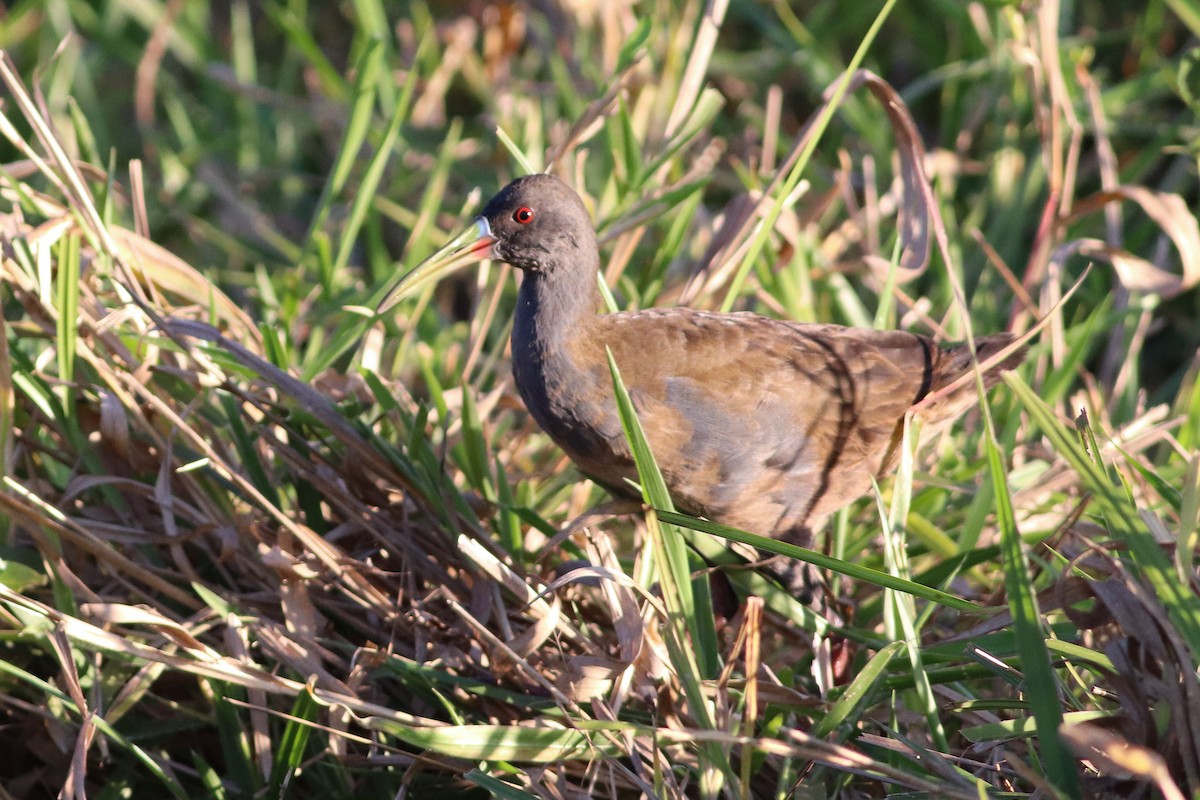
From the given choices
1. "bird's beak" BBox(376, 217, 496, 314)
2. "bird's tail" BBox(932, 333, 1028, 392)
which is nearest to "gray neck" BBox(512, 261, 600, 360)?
"bird's beak" BBox(376, 217, 496, 314)

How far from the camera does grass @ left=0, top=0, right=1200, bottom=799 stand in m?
2.02

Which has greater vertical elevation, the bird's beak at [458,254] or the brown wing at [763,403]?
the bird's beak at [458,254]

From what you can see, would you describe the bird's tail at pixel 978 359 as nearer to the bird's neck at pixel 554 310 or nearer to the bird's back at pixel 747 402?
the bird's back at pixel 747 402

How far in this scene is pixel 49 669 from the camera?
252 cm

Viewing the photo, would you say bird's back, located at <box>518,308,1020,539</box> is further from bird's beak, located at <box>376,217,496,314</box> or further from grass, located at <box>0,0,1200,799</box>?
bird's beak, located at <box>376,217,496,314</box>

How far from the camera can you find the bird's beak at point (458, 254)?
266 cm

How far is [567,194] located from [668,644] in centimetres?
112

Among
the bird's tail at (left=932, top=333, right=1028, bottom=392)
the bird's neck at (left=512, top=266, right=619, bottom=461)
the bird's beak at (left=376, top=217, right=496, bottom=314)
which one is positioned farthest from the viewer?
the bird's tail at (left=932, top=333, right=1028, bottom=392)

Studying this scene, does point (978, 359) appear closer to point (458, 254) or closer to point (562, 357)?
point (562, 357)

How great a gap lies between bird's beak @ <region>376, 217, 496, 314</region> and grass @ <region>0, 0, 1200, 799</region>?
9.6 inches

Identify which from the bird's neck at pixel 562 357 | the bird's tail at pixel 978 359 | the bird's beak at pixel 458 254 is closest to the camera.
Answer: the bird's neck at pixel 562 357

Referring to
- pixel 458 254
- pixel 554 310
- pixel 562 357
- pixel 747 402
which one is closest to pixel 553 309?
pixel 554 310

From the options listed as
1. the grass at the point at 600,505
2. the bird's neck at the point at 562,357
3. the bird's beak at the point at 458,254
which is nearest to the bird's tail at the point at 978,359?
the grass at the point at 600,505

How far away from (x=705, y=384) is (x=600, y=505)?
0.35 meters
